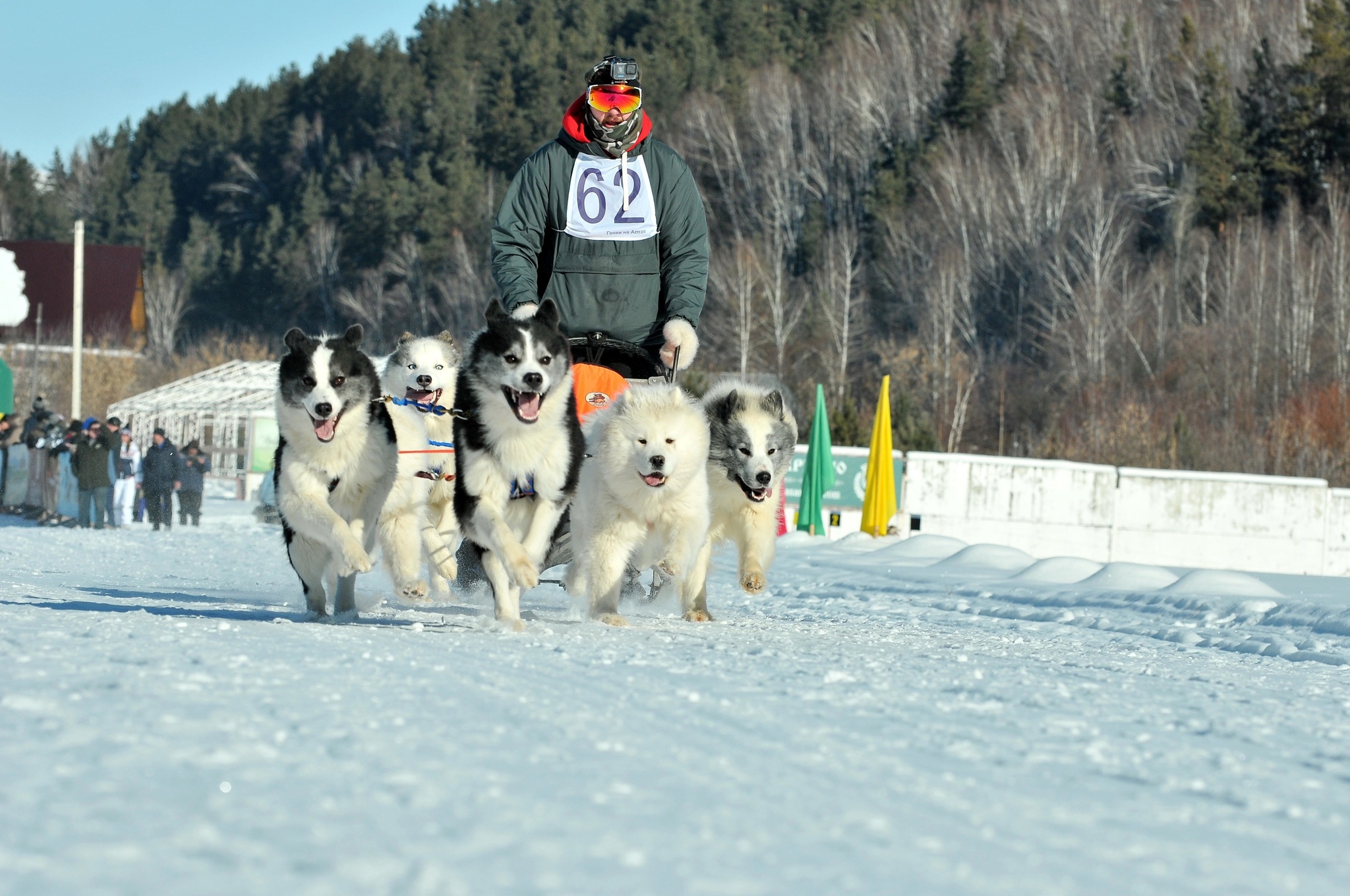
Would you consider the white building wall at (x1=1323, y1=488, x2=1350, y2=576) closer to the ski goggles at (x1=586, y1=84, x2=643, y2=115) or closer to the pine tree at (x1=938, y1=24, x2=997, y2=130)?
the ski goggles at (x1=586, y1=84, x2=643, y2=115)

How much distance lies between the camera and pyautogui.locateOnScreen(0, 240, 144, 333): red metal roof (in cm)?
5409

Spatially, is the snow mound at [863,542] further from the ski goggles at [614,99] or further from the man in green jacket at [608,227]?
the ski goggles at [614,99]

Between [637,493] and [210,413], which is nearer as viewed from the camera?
[637,493]

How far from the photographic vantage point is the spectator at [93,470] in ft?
53.5

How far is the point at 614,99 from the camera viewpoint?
5.46 meters

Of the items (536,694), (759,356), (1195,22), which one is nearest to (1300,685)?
(536,694)

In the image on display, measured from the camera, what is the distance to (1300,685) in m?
4.34

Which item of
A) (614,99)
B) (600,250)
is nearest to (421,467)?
(600,250)

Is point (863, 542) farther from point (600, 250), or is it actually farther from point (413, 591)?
point (413, 591)

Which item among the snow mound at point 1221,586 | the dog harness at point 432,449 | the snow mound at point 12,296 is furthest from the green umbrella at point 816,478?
the snow mound at point 12,296

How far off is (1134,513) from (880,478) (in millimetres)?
4152

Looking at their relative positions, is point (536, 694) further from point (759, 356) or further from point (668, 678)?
point (759, 356)

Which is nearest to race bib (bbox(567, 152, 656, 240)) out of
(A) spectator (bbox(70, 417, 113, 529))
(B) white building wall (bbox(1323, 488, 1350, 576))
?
(A) spectator (bbox(70, 417, 113, 529))

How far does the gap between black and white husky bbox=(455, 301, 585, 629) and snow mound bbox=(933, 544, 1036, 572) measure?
6469 mm
